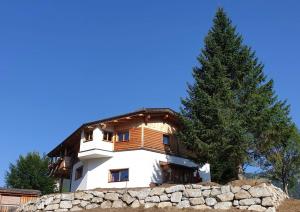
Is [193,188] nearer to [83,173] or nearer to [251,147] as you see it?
[251,147]

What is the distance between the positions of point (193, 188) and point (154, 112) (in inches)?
443

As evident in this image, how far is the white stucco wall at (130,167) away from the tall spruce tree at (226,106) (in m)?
4.13

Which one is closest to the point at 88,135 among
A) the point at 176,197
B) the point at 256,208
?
the point at 176,197

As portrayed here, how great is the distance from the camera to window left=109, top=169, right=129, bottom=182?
3309 centimetres

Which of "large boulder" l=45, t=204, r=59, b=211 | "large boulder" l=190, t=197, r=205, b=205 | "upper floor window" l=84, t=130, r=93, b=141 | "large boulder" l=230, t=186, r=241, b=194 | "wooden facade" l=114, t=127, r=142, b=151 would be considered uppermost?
"upper floor window" l=84, t=130, r=93, b=141

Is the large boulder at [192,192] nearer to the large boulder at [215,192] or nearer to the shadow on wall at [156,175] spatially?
the large boulder at [215,192]

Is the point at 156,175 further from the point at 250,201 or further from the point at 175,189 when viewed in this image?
the point at 250,201

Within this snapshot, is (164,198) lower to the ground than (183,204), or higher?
higher

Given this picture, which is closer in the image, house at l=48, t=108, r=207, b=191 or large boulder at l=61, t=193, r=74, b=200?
large boulder at l=61, t=193, r=74, b=200

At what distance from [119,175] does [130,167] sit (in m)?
1.37

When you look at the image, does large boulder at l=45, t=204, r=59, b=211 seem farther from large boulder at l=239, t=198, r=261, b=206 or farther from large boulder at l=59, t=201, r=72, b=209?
large boulder at l=239, t=198, r=261, b=206

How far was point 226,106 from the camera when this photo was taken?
28844mm

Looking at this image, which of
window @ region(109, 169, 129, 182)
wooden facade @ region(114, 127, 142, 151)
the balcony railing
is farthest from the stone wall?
wooden facade @ region(114, 127, 142, 151)

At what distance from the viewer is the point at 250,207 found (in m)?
22.3
